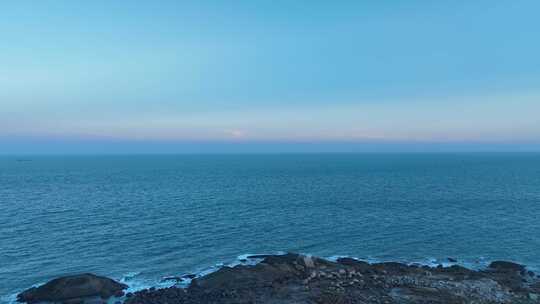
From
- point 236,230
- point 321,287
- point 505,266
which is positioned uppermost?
point 321,287

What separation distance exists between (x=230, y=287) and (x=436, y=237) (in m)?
38.9

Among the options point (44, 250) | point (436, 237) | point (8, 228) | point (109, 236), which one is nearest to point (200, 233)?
point (109, 236)

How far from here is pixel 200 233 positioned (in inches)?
2591

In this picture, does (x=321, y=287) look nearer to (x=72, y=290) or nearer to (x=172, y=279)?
(x=172, y=279)

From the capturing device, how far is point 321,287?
3947cm

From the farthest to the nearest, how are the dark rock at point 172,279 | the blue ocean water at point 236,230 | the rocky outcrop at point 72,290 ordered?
the blue ocean water at point 236,230
the dark rock at point 172,279
the rocky outcrop at point 72,290

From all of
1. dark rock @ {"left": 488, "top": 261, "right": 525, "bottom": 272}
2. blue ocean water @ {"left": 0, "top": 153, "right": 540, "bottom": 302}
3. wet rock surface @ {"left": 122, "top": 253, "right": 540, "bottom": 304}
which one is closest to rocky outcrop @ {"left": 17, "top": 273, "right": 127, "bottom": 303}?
blue ocean water @ {"left": 0, "top": 153, "right": 540, "bottom": 302}

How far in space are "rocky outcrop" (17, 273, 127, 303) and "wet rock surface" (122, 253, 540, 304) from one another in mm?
3285

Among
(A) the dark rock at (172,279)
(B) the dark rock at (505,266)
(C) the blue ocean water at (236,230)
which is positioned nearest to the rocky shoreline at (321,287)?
(B) the dark rock at (505,266)

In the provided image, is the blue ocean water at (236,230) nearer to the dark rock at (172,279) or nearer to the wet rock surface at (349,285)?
the dark rock at (172,279)

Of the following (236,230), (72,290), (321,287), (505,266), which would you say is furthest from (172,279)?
(505,266)

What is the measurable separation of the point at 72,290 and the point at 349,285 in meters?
27.5

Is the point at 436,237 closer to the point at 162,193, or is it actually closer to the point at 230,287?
the point at 230,287

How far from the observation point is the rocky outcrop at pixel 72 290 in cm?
3822
